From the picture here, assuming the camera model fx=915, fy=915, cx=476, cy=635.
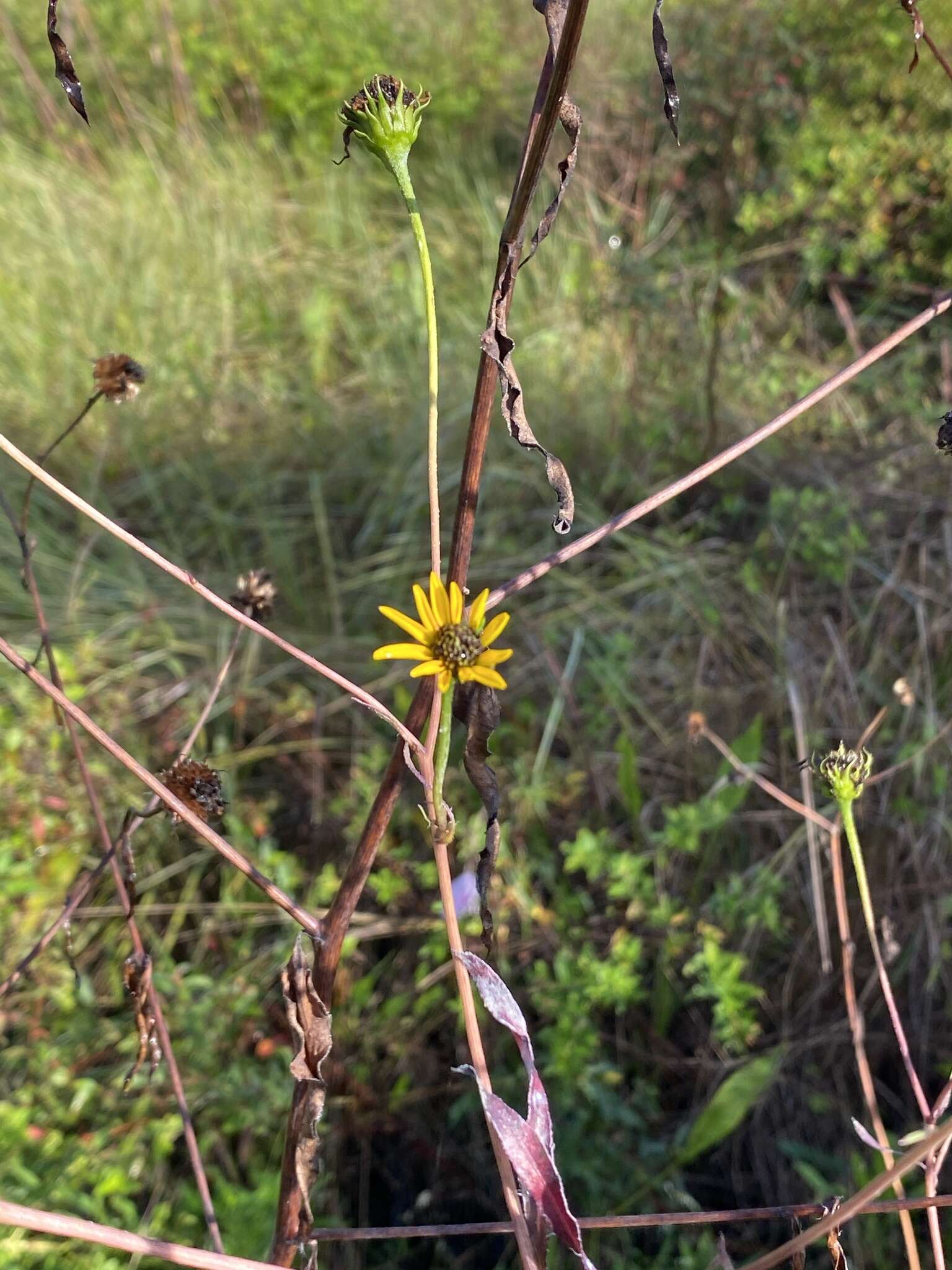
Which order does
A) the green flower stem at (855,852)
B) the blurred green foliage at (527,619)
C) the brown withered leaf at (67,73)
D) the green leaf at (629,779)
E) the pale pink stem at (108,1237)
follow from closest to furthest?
1. the pale pink stem at (108,1237)
2. the brown withered leaf at (67,73)
3. the green flower stem at (855,852)
4. the blurred green foliage at (527,619)
5. the green leaf at (629,779)

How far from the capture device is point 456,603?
1.16 ft

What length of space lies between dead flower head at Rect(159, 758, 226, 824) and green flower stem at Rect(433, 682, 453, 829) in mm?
242

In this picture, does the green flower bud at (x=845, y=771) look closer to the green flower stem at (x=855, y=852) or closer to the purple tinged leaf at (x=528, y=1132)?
the green flower stem at (x=855, y=852)

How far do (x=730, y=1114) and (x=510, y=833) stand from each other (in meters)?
0.44

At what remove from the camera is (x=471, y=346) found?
80.8 inches

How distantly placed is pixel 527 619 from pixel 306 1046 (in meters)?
1.16

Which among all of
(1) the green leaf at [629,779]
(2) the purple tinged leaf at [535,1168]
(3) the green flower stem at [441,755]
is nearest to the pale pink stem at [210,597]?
(3) the green flower stem at [441,755]

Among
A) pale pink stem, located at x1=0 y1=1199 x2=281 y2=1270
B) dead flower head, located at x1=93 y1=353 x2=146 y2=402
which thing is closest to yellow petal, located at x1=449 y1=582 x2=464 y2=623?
pale pink stem, located at x1=0 y1=1199 x2=281 y2=1270

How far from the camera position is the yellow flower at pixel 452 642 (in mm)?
346

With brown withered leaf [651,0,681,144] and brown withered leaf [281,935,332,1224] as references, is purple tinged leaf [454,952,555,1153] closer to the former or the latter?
brown withered leaf [281,935,332,1224]

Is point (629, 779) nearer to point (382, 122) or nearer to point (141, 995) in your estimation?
point (141, 995)

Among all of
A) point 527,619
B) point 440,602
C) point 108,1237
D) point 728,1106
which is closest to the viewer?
point 108,1237

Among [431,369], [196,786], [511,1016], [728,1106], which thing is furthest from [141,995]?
[728,1106]

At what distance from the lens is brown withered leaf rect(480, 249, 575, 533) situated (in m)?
0.33
